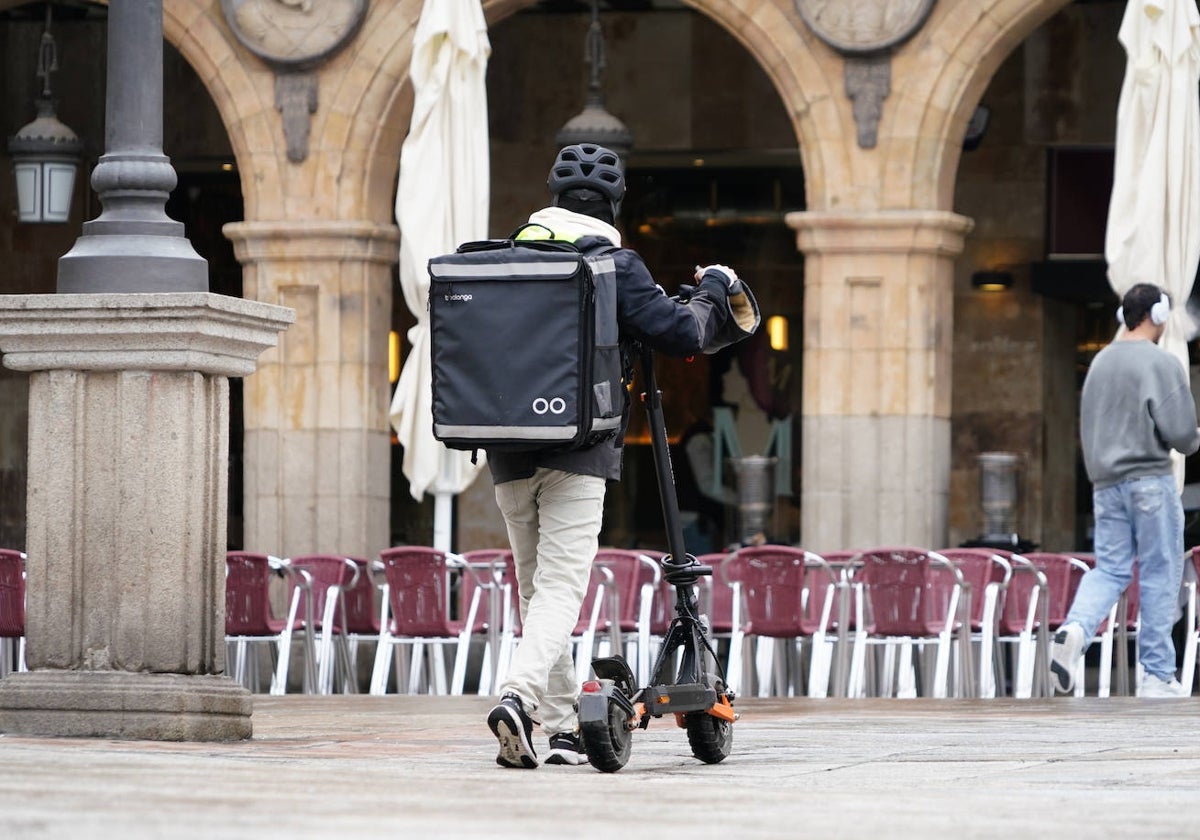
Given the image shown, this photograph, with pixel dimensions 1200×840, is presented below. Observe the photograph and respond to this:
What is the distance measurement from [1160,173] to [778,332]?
7.25 meters

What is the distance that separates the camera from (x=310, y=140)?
16109 millimetres

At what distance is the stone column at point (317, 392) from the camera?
15930 millimetres

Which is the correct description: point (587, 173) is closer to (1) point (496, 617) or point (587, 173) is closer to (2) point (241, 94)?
(1) point (496, 617)

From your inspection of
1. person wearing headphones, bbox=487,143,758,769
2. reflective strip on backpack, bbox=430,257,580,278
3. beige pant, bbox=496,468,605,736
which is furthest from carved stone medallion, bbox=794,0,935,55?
reflective strip on backpack, bbox=430,257,580,278

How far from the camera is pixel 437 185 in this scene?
13.3 m

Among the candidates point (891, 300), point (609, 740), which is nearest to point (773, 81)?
point (891, 300)

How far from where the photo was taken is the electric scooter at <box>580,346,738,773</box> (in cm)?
639

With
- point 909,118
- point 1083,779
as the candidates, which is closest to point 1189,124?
point 909,118

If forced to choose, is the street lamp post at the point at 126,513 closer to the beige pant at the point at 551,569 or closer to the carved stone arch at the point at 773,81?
the beige pant at the point at 551,569

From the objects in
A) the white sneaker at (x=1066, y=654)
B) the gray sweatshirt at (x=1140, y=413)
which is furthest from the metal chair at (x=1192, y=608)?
the white sneaker at (x=1066, y=654)

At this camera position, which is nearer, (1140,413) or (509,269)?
(509,269)

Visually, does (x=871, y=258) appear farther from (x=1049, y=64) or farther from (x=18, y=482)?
(x=18, y=482)

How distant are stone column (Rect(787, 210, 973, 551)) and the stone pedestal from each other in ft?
26.0

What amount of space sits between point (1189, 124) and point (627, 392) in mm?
6568
